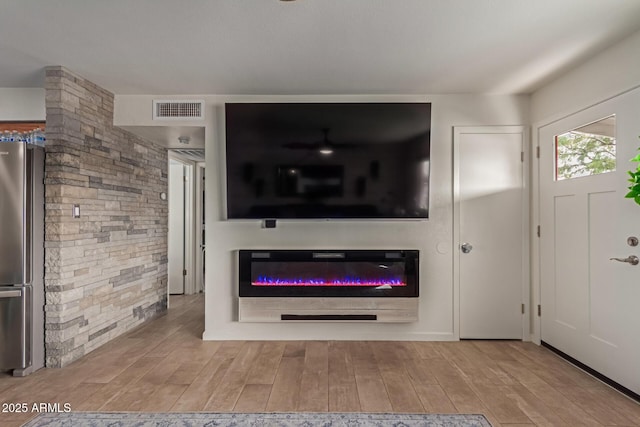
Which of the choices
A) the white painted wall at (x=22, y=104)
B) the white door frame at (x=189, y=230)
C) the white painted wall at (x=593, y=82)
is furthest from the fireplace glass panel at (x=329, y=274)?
the white door frame at (x=189, y=230)

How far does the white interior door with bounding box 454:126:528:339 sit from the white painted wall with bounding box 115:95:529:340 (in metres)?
0.11

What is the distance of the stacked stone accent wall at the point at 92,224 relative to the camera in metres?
2.80

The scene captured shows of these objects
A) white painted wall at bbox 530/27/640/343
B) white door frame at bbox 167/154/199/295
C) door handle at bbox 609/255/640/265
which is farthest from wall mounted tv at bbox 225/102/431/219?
white door frame at bbox 167/154/199/295

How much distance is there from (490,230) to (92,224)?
3605 millimetres

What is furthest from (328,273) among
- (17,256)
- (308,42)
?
(17,256)

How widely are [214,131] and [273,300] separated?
1.70m

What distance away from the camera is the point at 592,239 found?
8.75 feet

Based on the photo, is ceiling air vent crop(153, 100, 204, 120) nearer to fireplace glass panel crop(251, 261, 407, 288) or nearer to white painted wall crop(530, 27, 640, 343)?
fireplace glass panel crop(251, 261, 407, 288)

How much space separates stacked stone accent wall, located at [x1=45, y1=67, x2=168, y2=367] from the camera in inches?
110

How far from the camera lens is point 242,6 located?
2.02 m

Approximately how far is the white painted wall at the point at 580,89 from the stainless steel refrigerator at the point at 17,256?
13.7 ft

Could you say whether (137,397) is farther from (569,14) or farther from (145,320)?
(569,14)

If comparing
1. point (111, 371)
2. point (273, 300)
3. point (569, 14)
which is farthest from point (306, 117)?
point (111, 371)

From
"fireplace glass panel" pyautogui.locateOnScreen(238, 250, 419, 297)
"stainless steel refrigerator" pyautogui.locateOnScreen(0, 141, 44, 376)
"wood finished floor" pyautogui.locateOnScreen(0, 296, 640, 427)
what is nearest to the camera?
"wood finished floor" pyautogui.locateOnScreen(0, 296, 640, 427)
